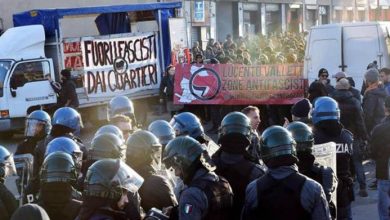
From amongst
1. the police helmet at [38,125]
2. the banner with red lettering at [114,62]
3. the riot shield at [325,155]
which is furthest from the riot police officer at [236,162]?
the banner with red lettering at [114,62]

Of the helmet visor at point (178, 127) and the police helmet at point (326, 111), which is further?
the helmet visor at point (178, 127)

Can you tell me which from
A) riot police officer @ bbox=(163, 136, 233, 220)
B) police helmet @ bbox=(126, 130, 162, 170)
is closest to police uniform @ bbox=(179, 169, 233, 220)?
riot police officer @ bbox=(163, 136, 233, 220)

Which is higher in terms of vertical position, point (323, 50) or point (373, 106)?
point (323, 50)

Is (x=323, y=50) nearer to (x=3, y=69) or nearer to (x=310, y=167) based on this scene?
(x=3, y=69)

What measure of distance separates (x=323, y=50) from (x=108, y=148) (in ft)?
38.3

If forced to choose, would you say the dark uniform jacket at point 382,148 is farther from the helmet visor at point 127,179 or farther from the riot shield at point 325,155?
the helmet visor at point 127,179

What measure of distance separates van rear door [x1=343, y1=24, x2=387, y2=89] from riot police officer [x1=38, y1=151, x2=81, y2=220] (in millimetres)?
12028

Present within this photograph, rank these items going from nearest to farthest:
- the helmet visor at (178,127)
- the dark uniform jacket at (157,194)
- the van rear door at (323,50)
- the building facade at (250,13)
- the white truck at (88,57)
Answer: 1. the dark uniform jacket at (157,194)
2. the helmet visor at (178,127)
3. the van rear door at (323,50)
4. the white truck at (88,57)
5. the building facade at (250,13)

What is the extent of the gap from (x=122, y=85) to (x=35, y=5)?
12.8 metres

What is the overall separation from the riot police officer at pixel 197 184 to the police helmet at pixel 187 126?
69.2 inches

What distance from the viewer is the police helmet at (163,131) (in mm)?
6977

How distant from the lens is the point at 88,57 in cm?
2022

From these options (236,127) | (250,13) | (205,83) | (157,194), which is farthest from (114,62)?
(250,13)

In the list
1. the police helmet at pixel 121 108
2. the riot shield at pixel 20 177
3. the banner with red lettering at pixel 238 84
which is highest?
the police helmet at pixel 121 108
